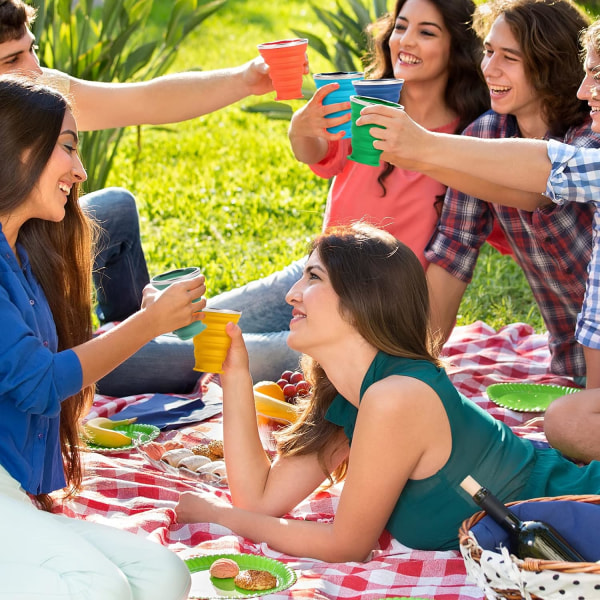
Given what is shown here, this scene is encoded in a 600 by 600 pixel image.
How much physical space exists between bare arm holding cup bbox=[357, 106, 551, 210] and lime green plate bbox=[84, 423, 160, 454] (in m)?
1.48

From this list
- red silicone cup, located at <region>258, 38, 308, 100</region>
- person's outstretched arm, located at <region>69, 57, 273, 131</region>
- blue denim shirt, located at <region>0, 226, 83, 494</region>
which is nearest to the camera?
blue denim shirt, located at <region>0, 226, 83, 494</region>

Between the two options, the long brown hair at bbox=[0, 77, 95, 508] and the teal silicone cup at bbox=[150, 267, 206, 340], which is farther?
the teal silicone cup at bbox=[150, 267, 206, 340]

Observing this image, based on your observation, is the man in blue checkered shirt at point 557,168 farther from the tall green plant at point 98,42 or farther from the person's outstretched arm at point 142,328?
the tall green plant at point 98,42

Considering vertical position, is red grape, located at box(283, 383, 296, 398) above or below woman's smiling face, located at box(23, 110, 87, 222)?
below

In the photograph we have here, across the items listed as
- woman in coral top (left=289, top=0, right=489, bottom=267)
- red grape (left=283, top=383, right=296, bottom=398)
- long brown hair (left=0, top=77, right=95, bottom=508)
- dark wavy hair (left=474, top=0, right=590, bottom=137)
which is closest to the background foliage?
woman in coral top (left=289, top=0, right=489, bottom=267)

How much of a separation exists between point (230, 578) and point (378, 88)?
72.3 inches

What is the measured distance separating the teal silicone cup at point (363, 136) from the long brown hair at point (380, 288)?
389 mm

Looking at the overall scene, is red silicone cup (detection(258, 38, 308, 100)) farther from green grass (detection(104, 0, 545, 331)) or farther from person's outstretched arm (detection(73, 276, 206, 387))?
green grass (detection(104, 0, 545, 331))

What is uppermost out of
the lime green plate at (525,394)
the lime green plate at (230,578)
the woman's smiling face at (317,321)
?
the woman's smiling face at (317,321)

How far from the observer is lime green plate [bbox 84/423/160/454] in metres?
3.86

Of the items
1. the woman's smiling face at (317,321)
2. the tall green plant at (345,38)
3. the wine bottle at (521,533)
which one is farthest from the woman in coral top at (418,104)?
the tall green plant at (345,38)

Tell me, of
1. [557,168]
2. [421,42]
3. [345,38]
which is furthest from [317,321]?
[345,38]

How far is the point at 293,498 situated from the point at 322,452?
0.19 m

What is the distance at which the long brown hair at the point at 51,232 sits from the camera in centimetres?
287
